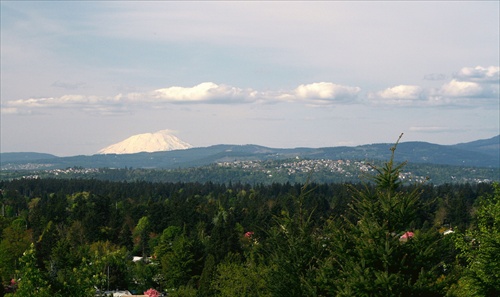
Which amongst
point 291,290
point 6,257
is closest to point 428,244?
point 291,290

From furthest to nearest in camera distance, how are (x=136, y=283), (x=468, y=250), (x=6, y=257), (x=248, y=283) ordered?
(x=136, y=283) < (x=6, y=257) < (x=248, y=283) < (x=468, y=250)

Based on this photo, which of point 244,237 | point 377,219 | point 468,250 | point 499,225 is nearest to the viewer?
point 377,219

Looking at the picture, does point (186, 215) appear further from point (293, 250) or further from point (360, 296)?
point (360, 296)

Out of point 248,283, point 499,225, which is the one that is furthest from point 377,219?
point 248,283

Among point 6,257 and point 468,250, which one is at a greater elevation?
point 468,250

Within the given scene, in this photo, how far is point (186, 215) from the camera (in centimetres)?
13700

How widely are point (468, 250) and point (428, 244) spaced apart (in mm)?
18549

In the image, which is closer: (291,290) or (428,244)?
(428,244)

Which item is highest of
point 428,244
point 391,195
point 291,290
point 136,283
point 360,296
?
point 391,195

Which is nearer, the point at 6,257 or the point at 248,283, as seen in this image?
the point at 248,283

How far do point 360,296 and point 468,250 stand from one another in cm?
2049

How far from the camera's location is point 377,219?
2447 cm

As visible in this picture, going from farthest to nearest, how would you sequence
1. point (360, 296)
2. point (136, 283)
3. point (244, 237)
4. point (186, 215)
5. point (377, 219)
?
point (186, 215) → point (244, 237) → point (136, 283) → point (377, 219) → point (360, 296)

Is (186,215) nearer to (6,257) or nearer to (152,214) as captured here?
(152,214)
